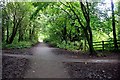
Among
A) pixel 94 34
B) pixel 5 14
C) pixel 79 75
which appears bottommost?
pixel 79 75

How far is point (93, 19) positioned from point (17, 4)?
998 centimetres

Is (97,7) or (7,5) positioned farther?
(7,5)

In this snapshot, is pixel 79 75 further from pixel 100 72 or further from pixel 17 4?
pixel 17 4

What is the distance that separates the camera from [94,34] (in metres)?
36.0

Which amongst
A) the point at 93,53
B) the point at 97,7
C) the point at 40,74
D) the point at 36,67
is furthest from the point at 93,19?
the point at 40,74

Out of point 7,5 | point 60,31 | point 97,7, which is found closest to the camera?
point 97,7

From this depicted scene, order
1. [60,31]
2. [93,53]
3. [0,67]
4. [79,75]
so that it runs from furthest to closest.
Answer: [60,31] < [93,53] < [0,67] < [79,75]

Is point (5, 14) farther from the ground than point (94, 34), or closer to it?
farther from the ground

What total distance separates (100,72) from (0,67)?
5.10 meters

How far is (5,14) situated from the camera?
94.7 ft

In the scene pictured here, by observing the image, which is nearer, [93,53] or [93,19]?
[93,53]

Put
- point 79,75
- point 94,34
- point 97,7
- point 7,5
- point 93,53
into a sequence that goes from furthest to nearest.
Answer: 1. point 94,34
2. point 7,5
3. point 97,7
4. point 93,53
5. point 79,75

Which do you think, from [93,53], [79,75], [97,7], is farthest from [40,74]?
[97,7]

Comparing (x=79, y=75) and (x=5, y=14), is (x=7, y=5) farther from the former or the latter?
(x=79, y=75)
